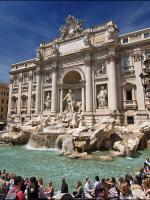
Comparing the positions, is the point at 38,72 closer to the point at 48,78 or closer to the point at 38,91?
the point at 48,78

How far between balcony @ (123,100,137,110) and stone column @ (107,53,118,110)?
4.26 ft

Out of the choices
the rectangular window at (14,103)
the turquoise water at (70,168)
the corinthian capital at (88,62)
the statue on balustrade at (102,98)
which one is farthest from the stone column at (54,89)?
the turquoise water at (70,168)

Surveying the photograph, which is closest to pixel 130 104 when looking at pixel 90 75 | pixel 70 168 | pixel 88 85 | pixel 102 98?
pixel 102 98

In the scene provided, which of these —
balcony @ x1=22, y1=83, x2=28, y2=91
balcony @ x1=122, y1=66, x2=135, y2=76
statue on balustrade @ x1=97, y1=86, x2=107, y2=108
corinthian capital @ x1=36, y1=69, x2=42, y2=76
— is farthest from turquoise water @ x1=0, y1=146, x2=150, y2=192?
balcony @ x1=22, y1=83, x2=28, y2=91

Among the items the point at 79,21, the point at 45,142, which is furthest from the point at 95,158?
the point at 79,21

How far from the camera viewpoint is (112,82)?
1762 cm

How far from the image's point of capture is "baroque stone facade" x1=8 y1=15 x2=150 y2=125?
17.4m

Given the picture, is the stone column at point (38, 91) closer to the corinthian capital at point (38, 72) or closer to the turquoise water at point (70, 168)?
the corinthian capital at point (38, 72)

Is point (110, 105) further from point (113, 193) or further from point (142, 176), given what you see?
point (113, 193)

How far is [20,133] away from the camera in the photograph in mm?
15906

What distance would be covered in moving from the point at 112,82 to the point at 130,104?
3.49 m

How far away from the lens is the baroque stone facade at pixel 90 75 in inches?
687

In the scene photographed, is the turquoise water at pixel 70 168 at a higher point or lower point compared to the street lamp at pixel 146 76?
lower

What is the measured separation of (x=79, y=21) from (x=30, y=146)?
1947 cm
